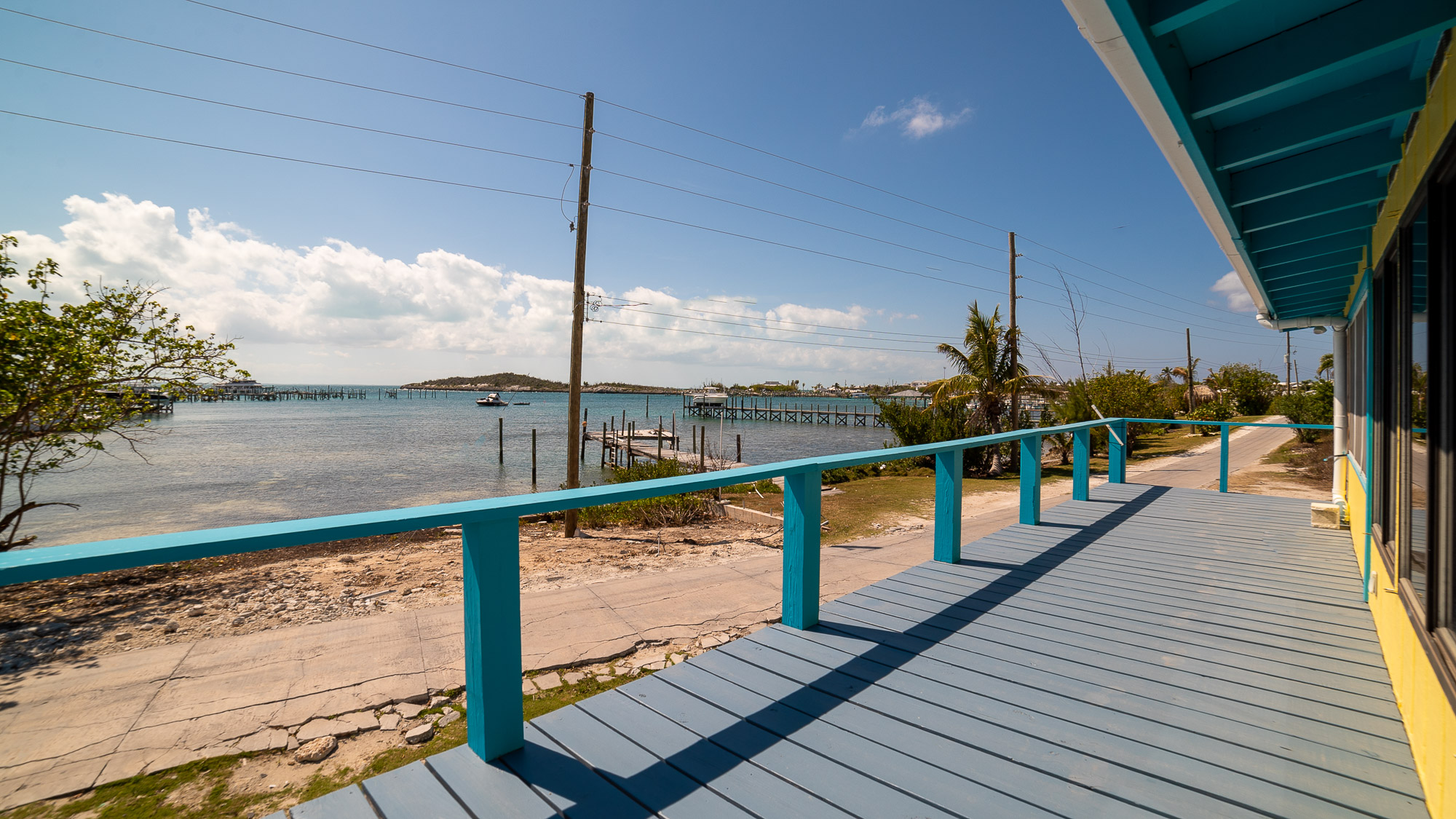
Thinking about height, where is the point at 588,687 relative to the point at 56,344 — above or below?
below

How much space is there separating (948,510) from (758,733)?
9.10ft

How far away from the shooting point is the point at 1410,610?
229cm

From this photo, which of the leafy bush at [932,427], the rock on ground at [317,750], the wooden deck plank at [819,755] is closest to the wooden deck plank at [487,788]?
the wooden deck plank at [819,755]

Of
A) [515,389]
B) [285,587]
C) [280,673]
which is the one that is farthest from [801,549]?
[515,389]

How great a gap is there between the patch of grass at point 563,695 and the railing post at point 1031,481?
3.82 metres

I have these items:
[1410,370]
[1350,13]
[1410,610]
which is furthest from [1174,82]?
[1410,610]

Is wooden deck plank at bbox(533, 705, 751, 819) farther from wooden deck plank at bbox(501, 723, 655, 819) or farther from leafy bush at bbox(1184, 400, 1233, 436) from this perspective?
leafy bush at bbox(1184, 400, 1233, 436)

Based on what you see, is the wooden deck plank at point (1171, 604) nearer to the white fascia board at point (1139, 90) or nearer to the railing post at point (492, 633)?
the white fascia board at point (1139, 90)

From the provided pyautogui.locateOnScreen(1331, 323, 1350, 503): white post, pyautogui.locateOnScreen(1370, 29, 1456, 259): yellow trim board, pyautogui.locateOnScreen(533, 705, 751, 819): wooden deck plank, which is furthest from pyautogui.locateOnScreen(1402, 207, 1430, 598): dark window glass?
pyautogui.locateOnScreen(1331, 323, 1350, 503): white post

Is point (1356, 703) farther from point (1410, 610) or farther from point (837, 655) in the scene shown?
point (837, 655)

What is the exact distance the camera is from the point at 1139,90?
6.92 feet

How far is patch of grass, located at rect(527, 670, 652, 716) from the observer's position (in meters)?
3.92

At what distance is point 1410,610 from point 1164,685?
888mm

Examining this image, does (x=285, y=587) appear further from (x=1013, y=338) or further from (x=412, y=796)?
(x=1013, y=338)
